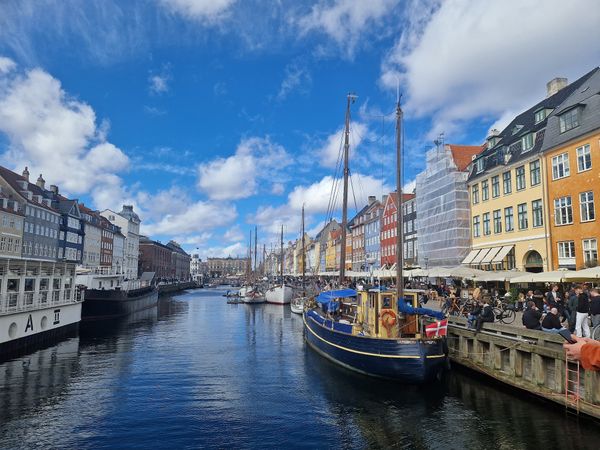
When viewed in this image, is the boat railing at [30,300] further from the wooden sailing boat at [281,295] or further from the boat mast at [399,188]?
the wooden sailing boat at [281,295]

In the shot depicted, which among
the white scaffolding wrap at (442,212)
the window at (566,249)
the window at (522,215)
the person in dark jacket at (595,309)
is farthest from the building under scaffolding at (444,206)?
the person in dark jacket at (595,309)

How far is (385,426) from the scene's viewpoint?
14203 millimetres

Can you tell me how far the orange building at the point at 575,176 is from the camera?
2895 cm

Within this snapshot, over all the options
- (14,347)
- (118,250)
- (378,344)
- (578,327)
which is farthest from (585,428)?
(118,250)

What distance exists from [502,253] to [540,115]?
12.0 metres

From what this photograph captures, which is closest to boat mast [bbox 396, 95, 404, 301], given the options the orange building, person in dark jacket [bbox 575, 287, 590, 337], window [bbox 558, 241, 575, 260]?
person in dark jacket [bbox 575, 287, 590, 337]

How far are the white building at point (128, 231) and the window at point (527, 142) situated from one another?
3603 inches

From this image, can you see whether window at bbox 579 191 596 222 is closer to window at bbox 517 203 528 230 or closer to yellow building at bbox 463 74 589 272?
yellow building at bbox 463 74 589 272

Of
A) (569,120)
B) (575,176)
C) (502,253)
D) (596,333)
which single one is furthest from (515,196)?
(596,333)

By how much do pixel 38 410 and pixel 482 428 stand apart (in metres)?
15.0

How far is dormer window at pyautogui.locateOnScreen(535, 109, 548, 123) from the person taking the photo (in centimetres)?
3684

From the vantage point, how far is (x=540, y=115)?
37.3 meters

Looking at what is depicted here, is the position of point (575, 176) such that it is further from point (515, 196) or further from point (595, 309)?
point (595, 309)

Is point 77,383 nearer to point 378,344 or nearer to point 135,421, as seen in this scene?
point 135,421
